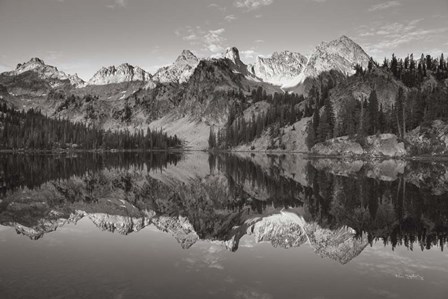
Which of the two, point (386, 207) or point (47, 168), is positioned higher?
point (386, 207)

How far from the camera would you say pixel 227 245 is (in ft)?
73.9

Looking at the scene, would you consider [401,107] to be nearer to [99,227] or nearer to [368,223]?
[368,223]

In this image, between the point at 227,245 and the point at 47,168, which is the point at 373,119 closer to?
the point at 47,168

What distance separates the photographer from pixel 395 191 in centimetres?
4281

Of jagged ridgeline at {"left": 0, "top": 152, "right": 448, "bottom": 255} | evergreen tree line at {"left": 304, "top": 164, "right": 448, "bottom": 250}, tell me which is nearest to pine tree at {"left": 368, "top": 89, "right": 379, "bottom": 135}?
jagged ridgeline at {"left": 0, "top": 152, "right": 448, "bottom": 255}

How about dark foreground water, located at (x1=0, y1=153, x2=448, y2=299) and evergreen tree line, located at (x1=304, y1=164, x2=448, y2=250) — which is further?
evergreen tree line, located at (x1=304, y1=164, x2=448, y2=250)

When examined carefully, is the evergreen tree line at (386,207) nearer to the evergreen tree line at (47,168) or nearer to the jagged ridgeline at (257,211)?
the jagged ridgeline at (257,211)

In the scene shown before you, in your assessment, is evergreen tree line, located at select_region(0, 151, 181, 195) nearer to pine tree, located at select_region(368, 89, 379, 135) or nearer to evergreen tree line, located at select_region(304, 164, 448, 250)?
evergreen tree line, located at select_region(304, 164, 448, 250)

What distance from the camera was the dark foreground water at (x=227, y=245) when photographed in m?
15.0

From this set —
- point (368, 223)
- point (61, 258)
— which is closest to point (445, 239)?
point (368, 223)

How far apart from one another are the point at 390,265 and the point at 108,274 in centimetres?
1346

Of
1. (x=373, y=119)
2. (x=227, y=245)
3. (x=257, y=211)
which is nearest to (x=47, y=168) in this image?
(x=257, y=211)

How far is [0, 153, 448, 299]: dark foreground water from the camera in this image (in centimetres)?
1497

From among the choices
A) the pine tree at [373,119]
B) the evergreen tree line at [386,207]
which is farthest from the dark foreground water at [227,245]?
the pine tree at [373,119]
